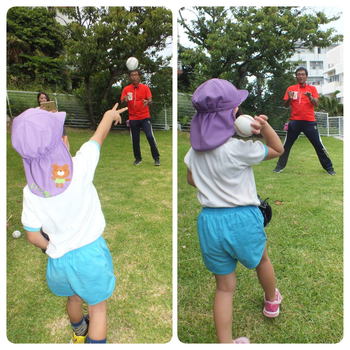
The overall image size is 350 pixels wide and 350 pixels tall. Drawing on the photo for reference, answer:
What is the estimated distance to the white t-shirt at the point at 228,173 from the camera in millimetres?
1175

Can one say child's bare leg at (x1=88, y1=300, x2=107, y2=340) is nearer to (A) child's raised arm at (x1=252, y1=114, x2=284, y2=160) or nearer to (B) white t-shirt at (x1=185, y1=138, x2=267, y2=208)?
(B) white t-shirt at (x1=185, y1=138, x2=267, y2=208)

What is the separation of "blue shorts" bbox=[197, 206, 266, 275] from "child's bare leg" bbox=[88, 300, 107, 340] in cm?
53

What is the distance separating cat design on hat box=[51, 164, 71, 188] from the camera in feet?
3.65

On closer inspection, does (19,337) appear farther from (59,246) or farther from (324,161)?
(324,161)

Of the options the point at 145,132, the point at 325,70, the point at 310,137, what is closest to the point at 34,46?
the point at 145,132

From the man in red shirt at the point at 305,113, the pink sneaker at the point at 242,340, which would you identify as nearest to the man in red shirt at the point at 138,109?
the man in red shirt at the point at 305,113

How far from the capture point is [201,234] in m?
1.29

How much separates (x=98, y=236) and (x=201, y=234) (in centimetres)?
47

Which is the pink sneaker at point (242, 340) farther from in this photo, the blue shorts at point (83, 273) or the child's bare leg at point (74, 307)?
the child's bare leg at point (74, 307)

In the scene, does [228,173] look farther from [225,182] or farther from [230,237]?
[230,237]

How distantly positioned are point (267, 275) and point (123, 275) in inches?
35.5

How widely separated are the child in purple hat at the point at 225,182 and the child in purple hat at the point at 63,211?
1.56 ft

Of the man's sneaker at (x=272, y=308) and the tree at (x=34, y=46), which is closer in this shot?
the man's sneaker at (x=272, y=308)

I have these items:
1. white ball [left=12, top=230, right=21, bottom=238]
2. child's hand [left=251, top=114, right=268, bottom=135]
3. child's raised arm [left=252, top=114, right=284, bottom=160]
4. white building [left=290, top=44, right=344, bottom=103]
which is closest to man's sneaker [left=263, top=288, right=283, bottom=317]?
child's raised arm [left=252, top=114, right=284, bottom=160]
